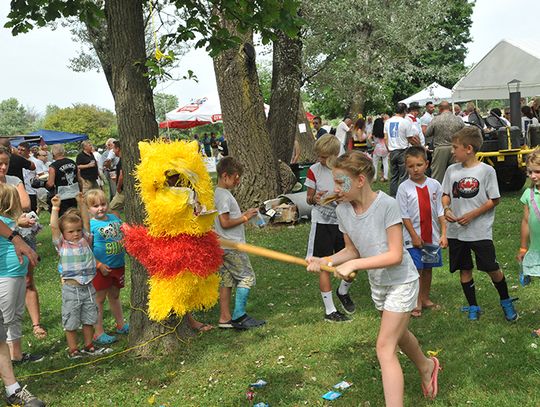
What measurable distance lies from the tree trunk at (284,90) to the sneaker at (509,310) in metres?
7.99

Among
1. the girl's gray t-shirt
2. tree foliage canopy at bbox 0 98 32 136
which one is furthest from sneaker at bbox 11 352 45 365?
tree foliage canopy at bbox 0 98 32 136

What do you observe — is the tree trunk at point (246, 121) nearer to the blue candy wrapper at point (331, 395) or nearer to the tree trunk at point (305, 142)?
the blue candy wrapper at point (331, 395)

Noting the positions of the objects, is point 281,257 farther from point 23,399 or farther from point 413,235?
point 23,399

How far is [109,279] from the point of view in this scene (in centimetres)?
595

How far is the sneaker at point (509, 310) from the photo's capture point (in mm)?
5336

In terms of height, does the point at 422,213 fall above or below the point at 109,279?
above

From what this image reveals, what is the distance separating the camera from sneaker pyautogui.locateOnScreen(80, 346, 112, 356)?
18.1ft

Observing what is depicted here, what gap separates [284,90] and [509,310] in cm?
845

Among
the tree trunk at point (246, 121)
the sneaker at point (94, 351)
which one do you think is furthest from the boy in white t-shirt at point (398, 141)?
the sneaker at point (94, 351)

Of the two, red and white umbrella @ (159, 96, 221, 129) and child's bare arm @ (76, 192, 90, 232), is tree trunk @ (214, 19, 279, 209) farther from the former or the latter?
red and white umbrella @ (159, 96, 221, 129)

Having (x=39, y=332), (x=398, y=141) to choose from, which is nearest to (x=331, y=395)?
(x=39, y=332)

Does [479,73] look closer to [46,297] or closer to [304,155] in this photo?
[304,155]

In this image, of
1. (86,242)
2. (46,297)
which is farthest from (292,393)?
(46,297)

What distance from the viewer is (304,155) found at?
21281 millimetres
